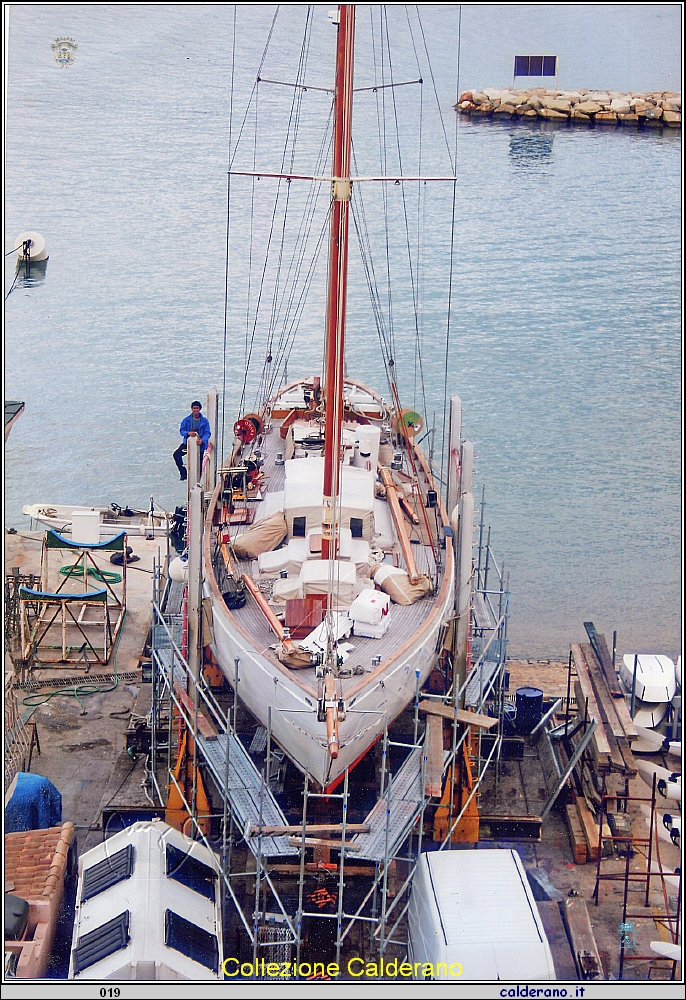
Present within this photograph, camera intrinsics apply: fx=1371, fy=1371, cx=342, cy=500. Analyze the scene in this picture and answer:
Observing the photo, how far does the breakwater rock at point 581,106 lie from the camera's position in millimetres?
72625

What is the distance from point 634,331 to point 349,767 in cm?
3346

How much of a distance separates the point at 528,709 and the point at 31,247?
116 feet

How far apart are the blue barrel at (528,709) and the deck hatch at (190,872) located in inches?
270

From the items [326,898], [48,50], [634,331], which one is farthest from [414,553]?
[48,50]

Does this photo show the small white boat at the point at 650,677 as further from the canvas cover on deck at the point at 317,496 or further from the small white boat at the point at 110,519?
the small white boat at the point at 110,519

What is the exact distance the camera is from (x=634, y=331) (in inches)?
1938

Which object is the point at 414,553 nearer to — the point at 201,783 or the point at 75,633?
the point at 201,783

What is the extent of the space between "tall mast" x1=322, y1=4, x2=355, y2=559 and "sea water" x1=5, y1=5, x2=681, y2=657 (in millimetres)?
9864

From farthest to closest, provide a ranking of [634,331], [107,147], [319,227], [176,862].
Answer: [107,147] → [319,227] → [634,331] → [176,862]

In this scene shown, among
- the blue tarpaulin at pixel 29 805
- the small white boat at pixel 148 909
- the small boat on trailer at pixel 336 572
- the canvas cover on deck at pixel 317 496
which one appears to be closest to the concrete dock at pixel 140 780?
the blue tarpaulin at pixel 29 805

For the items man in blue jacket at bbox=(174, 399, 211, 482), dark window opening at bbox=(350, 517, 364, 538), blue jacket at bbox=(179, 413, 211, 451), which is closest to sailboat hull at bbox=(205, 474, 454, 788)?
dark window opening at bbox=(350, 517, 364, 538)

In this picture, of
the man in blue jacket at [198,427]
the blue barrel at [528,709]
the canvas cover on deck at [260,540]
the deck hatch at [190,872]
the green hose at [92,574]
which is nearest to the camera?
the deck hatch at [190,872]

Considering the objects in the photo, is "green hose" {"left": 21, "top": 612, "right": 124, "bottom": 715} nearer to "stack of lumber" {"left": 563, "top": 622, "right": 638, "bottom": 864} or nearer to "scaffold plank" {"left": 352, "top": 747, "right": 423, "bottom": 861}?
"scaffold plank" {"left": 352, "top": 747, "right": 423, "bottom": 861}

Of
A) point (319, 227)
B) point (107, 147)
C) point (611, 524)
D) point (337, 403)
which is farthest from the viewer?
point (107, 147)
